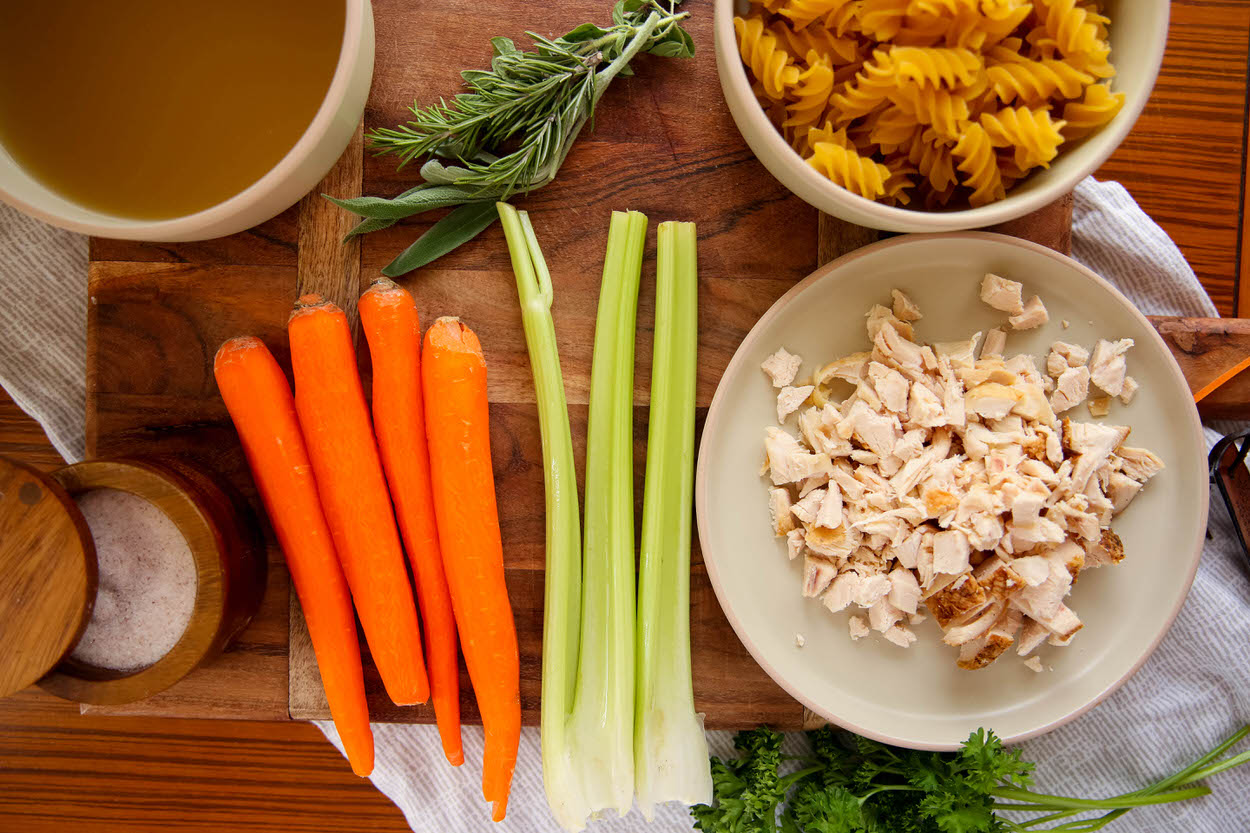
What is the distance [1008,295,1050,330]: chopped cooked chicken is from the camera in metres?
1.06

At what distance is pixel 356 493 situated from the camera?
1.08 meters

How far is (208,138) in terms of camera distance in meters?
0.95

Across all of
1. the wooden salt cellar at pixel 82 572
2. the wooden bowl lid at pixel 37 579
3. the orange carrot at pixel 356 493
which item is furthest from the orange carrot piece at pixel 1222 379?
the wooden bowl lid at pixel 37 579

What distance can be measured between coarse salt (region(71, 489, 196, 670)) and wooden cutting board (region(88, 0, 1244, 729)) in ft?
0.41

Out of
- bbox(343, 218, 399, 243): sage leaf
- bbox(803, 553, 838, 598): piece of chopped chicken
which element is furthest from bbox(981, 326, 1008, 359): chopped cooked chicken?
bbox(343, 218, 399, 243): sage leaf

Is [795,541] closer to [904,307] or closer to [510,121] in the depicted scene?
[904,307]

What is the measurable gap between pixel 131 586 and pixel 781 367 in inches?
32.7

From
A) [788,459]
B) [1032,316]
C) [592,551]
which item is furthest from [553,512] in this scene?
[1032,316]

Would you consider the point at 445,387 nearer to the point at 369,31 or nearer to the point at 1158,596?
the point at 369,31

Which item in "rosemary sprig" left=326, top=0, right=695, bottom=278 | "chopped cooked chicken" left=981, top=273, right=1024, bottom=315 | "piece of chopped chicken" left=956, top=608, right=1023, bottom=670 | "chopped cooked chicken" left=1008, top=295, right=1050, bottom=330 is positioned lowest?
"piece of chopped chicken" left=956, top=608, right=1023, bottom=670

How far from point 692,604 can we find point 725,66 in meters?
0.67

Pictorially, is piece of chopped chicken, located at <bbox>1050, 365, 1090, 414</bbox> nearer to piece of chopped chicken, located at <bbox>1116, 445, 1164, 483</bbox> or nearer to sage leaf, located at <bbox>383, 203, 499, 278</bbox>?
piece of chopped chicken, located at <bbox>1116, 445, 1164, 483</bbox>

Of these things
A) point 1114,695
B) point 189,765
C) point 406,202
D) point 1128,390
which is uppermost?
point 406,202

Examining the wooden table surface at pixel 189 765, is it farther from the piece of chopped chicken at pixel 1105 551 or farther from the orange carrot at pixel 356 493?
the piece of chopped chicken at pixel 1105 551
